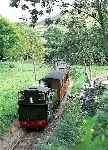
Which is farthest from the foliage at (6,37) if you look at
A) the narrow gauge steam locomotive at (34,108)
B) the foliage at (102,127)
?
the foliage at (102,127)

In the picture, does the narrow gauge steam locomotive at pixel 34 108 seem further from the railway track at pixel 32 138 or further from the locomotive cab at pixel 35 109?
the railway track at pixel 32 138

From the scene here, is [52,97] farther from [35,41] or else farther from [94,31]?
[35,41]

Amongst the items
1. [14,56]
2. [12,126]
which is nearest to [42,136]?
[12,126]

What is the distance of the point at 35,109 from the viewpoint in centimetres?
2158

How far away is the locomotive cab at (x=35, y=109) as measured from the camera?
21453 millimetres

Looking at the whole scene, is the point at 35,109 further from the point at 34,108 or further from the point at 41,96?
the point at 41,96

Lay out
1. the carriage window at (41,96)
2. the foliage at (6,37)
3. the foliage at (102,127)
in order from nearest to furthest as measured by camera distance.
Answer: the foliage at (102,127) < the carriage window at (41,96) < the foliage at (6,37)

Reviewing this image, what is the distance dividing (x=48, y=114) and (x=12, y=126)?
282cm

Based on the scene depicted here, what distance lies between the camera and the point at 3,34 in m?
73.3

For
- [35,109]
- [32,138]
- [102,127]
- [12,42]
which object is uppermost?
[102,127]

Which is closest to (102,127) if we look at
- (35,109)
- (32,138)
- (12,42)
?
(32,138)

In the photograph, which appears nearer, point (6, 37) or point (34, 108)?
point (34, 108)

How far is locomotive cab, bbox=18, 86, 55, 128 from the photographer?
845 inches

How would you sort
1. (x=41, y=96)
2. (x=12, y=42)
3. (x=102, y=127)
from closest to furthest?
(x=102, y=127), (x=41, y=96), (x=12, y=42)
